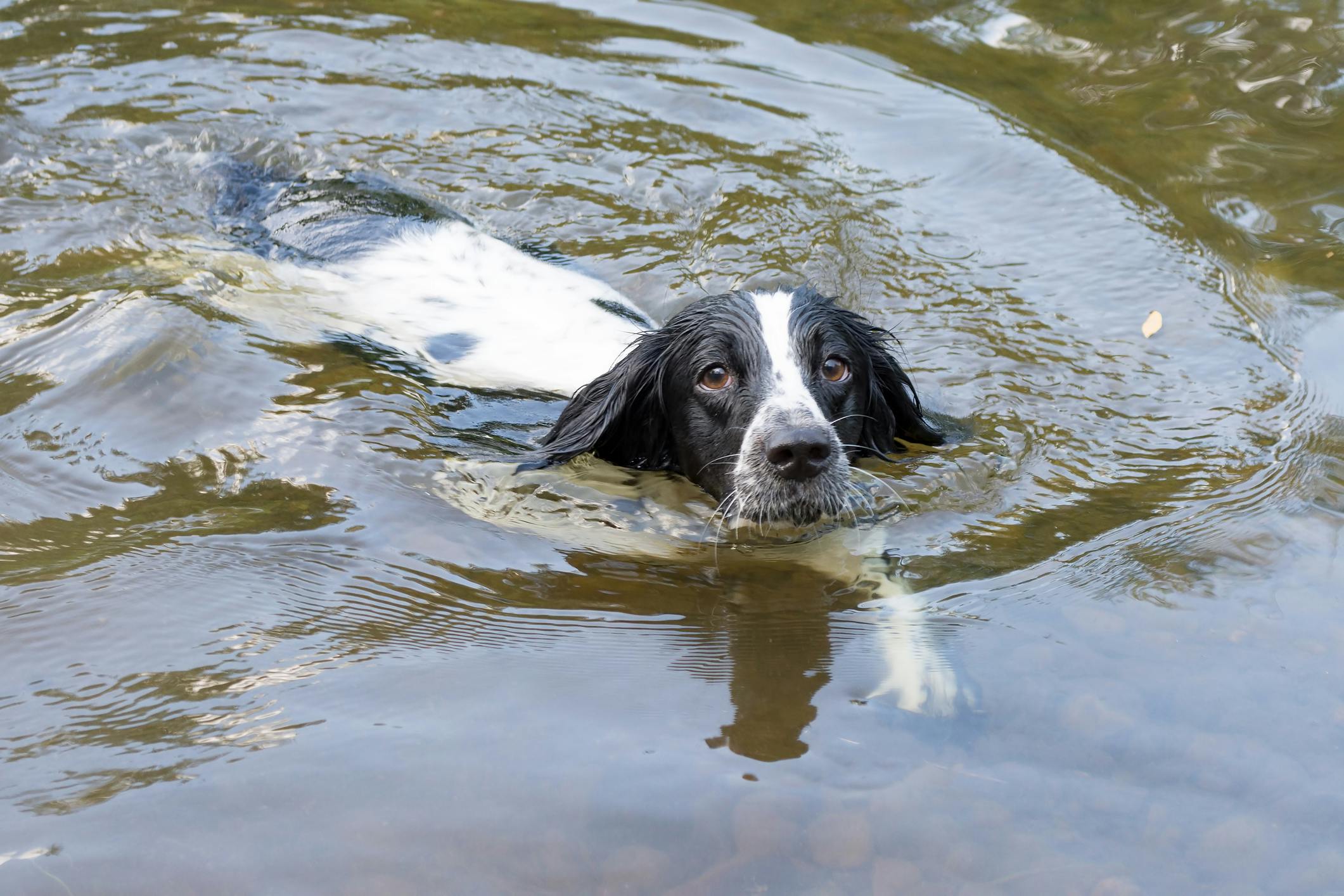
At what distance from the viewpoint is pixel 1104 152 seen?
249 inches

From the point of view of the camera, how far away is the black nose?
128 inches

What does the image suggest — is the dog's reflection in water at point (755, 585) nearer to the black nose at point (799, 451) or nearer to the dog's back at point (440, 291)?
the black nose at point (799, 451)

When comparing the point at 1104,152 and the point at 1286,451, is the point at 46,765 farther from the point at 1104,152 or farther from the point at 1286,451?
the point at 1104,152

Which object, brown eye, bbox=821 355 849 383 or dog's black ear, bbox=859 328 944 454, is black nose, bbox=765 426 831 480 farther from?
dog's black ear, bbox=859 328 944 454

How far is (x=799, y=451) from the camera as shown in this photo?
3.28 m

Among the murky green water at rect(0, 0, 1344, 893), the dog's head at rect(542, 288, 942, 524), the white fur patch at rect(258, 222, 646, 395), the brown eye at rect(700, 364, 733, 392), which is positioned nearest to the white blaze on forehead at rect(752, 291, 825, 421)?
the dog's head at rect(542, 288, 942, 524)

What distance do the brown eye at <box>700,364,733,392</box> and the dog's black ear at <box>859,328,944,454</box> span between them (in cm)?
56

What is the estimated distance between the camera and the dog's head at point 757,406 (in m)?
3.40

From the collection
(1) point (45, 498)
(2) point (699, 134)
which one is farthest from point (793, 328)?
(2) point (699, 134)

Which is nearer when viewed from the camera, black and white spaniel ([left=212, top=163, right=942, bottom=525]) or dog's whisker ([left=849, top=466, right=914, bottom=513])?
black and white spaniel ([left=212, top=163, right=942, bottom=525])

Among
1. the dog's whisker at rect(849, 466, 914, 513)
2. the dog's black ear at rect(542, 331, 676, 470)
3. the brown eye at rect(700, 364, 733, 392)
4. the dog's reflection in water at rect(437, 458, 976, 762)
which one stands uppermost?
the brown eye at rect(700, 364, 733, 392)

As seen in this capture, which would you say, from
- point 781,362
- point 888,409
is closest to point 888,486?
point 888,409

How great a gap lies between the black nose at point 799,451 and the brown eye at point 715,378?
359mm

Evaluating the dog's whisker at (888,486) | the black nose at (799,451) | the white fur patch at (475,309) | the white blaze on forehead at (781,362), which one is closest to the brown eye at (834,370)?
the white blaze on forehead at (781,362)
